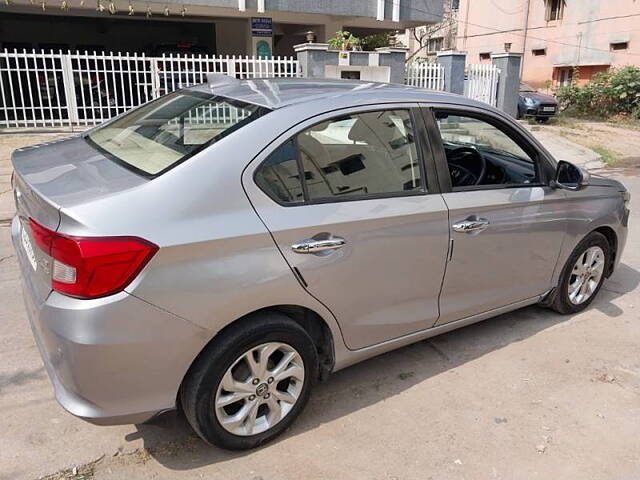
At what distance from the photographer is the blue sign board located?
15.1 m

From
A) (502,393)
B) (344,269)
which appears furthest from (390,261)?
(502,393)

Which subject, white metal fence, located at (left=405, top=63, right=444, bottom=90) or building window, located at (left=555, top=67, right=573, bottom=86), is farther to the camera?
building window, located at (left=555, top=67, right=573, bottom=86)

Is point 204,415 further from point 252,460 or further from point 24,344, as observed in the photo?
point 24,344

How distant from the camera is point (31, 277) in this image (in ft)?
8.04

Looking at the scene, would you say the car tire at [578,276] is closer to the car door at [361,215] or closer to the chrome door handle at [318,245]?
the car door at [361,215]

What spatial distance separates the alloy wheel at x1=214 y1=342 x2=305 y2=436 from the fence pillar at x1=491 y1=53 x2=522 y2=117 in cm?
1401

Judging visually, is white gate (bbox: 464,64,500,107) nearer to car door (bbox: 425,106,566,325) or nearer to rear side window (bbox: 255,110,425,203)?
car door (bbox: 425,106,566,325)

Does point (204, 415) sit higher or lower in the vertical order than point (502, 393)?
higher

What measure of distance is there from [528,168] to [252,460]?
8.03ft

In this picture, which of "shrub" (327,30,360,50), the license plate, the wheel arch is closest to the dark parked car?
"shrub" (327,30,360,50)

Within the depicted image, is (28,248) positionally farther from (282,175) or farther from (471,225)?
(471,225)

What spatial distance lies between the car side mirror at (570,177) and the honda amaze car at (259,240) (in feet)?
0.06

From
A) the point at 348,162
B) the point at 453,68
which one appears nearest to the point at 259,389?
the point at 348,162

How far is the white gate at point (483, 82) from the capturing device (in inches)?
598
